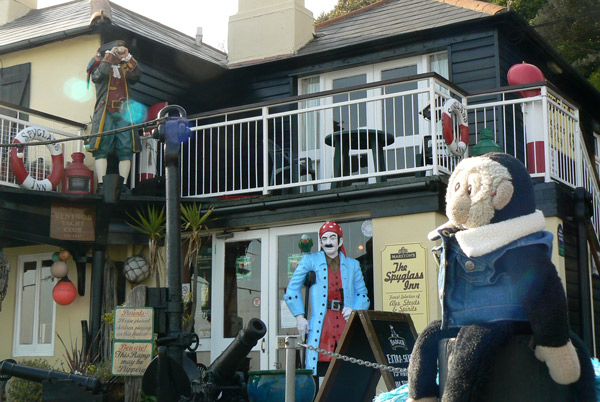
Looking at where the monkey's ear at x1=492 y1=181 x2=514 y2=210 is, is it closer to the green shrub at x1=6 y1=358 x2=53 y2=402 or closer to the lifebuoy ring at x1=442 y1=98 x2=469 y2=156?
the lifebuoy ring at x1=442 y1=98 x2=469 y2=156

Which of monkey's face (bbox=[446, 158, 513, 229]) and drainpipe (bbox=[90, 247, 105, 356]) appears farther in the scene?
drainpipe (bbox=[90, 247, 105, 356])

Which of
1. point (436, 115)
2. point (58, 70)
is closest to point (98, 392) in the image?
point (436, 115)

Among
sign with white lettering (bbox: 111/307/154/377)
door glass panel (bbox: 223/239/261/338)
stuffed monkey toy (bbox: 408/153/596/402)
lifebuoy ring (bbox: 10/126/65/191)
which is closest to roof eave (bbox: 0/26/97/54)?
lifebuoy ring (bbox: 10/126/65/191)

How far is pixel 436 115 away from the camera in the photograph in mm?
9523

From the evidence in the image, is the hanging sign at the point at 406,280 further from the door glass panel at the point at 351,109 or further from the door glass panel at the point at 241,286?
the door glass panel at the point at 351,109

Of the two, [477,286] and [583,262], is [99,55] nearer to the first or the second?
[583,262]

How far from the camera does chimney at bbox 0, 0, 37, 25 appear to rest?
50.9 feet

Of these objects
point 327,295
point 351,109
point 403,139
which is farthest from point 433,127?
point 351,109

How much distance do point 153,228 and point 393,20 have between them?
5.11m

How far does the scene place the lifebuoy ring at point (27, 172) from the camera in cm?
1016

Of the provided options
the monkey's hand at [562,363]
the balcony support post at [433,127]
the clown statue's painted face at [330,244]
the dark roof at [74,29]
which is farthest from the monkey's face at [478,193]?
the dark roof at [74,29]

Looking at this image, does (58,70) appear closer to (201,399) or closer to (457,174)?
(201,399)

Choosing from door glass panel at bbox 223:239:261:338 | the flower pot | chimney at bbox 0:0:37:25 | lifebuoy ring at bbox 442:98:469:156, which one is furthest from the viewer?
chimney at bbox 0:0:37:25

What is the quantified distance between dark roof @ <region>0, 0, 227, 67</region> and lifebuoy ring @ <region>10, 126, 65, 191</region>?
6.76 ft
